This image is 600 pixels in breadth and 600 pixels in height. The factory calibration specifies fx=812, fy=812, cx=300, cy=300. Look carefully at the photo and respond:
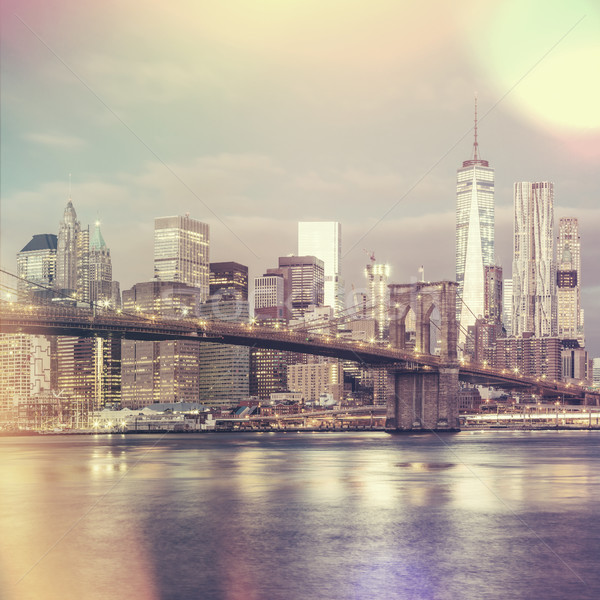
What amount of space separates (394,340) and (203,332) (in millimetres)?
45597

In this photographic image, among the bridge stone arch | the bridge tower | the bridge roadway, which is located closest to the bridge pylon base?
the bridge tower

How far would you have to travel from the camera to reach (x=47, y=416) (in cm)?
19512

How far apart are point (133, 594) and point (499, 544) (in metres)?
12.0

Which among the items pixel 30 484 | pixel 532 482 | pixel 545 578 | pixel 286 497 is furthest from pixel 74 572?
pixel 532 482

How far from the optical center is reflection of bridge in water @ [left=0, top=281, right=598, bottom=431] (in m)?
75.8

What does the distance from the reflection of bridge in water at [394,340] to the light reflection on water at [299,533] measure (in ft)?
92.2

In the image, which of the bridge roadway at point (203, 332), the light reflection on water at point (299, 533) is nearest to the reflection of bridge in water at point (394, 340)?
the bridge roadway at point (203, 332)

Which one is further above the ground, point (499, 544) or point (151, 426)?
point (499, 544)

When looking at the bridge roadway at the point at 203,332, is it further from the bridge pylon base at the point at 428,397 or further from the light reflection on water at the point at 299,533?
the light reflection on water at the point at 299,533

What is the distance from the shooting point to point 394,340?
123375mm

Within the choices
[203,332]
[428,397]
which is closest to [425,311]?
[428,397]

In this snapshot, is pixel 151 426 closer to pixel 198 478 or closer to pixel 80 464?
pixel 80 464

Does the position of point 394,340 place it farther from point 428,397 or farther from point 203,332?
point 203,332

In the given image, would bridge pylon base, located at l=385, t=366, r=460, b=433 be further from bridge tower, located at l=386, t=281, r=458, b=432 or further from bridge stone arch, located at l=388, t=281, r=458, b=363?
bridge stone arch, located at l=388, t=281, r=458, b=363
